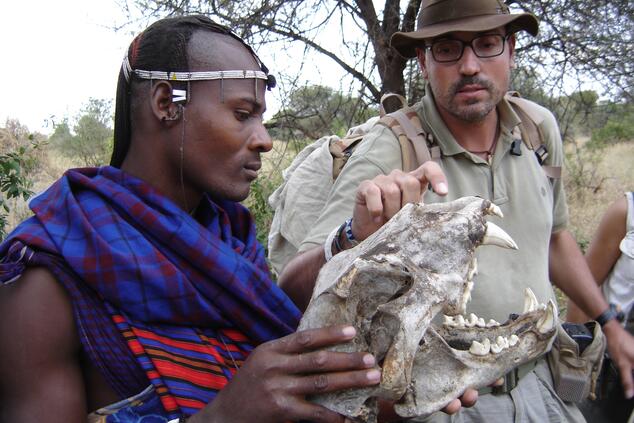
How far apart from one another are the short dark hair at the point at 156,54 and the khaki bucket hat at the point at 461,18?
109 centimetres

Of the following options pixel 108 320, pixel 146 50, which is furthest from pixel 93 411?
pixel 146 50

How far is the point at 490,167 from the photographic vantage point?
2.51m

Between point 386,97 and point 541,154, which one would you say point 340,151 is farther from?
point 541,154

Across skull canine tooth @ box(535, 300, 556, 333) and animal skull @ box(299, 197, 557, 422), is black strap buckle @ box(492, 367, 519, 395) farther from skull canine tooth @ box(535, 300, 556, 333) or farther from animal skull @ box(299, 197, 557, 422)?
animal skull @ box(299, 197, 557, 422)

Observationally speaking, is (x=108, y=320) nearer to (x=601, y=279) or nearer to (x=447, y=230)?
(x=447, y=230)

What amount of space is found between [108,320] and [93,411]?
0.23 meters

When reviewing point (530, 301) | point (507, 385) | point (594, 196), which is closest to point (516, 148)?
point (530, 301)

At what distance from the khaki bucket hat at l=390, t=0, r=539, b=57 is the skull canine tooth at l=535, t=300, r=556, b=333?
49.6 inches

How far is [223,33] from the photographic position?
70.7 inches

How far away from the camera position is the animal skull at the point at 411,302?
1378 millimetres

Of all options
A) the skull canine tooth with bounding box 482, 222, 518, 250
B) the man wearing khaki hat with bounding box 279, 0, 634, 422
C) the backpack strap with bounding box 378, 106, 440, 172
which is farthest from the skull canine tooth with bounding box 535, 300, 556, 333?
the backpack strap with bounding box 378, 106, 440, 172

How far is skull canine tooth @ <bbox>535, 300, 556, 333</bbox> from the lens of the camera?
5.59 ft

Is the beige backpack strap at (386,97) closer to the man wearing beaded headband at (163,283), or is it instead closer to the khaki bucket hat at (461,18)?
the khaki bucket hat at (461,18)

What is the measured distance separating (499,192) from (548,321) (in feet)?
2.72
